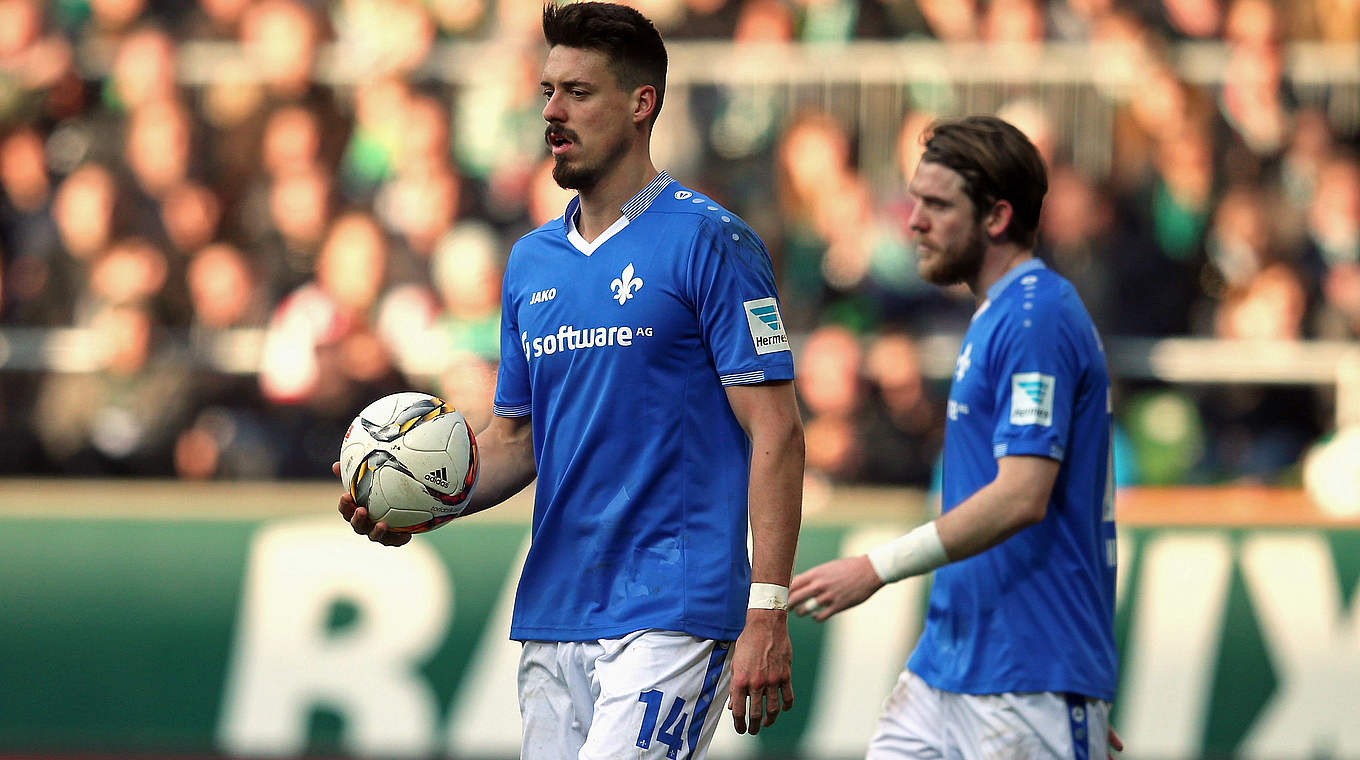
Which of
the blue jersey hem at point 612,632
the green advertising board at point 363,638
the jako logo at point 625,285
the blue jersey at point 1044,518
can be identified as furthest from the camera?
the green advertising board at point 363,638

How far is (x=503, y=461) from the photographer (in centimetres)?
480

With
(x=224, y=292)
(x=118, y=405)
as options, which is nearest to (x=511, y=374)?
(x=118, y=405)

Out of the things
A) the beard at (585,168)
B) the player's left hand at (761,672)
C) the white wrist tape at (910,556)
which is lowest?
the player's left hand at (761,672)

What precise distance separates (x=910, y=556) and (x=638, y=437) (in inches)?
34.2

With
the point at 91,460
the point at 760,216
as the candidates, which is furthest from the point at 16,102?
the point at 760,216

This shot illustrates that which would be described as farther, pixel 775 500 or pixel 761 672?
pixel 775 500

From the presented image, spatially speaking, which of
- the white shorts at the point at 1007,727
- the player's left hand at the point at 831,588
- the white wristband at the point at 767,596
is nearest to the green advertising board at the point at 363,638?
the white shorts at the point at 1007,727

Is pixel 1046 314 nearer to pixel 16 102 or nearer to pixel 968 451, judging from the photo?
pixel 968 451

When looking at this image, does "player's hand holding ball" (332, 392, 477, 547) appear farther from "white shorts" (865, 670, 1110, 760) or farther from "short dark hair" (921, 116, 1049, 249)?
"short dark hair" (921, 116, 1049, 249)

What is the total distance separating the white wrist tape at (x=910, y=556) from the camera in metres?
4.67

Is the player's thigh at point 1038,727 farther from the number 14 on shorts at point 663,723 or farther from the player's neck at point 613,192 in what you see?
the player's neck at point 613,192

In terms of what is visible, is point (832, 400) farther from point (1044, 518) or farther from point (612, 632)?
point (612, 632)

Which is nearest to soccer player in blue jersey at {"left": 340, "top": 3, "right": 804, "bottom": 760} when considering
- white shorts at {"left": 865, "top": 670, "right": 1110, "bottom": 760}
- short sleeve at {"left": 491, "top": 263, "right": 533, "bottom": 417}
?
short sleeve at {"left": 491, "top": 263, "right": 533, "bottom": 417}

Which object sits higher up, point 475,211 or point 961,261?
point 475,211
